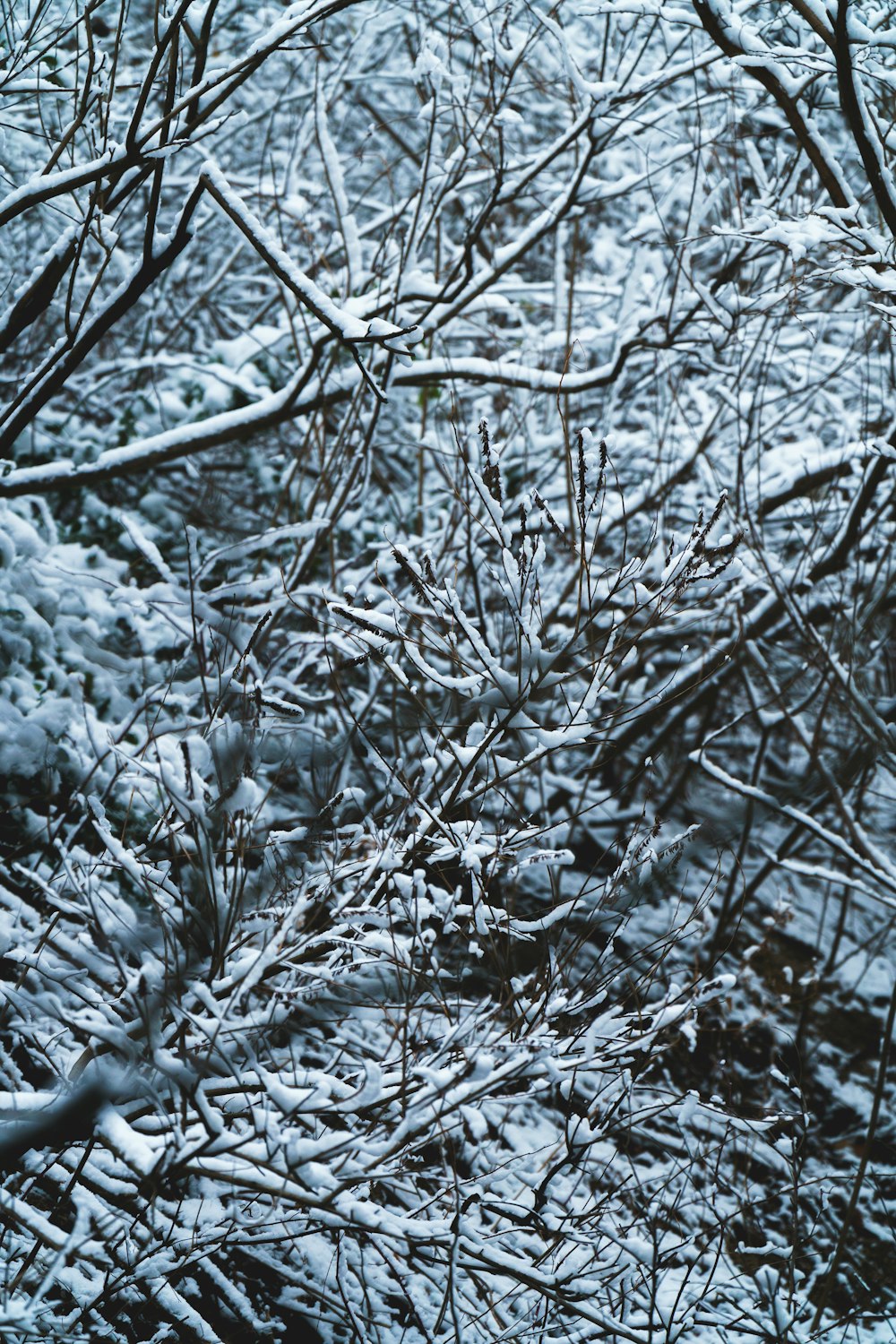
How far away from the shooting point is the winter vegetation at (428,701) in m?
2.22

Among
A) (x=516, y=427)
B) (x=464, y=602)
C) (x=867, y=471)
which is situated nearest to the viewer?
(x=867, y=471)

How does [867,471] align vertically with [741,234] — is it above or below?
below

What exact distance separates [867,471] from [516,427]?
1.74 m

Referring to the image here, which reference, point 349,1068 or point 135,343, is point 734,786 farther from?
point 135,343

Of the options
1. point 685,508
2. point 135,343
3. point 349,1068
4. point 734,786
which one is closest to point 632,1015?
point 349,1068

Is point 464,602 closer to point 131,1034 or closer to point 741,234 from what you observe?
point 741,234

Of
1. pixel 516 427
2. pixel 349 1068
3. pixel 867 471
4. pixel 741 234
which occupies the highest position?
pixel 741 234

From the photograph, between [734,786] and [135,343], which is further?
[135,343]

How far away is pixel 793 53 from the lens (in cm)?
273

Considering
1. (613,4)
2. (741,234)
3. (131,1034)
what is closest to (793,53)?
(741,234)

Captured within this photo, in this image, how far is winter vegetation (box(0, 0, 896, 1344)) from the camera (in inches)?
87.4

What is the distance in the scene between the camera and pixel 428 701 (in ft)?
17.4

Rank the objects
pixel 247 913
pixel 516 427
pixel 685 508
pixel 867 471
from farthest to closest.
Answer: pixel 685 508
pixel 516 427
pixel 867 471
pixel 247 913

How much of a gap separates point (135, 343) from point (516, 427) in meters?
3.12
